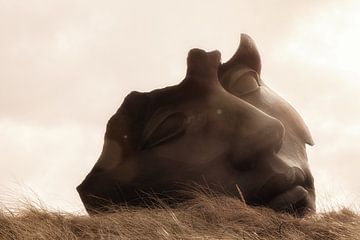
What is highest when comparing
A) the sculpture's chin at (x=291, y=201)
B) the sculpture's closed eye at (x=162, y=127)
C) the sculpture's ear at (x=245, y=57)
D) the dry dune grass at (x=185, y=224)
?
the sculpture's ear at (x=245, y=57)

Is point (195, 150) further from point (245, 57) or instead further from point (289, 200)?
point (245, 57)

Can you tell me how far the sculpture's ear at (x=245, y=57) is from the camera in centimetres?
558

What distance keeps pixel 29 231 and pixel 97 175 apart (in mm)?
964

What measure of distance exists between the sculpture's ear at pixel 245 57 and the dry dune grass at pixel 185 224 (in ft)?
4.58

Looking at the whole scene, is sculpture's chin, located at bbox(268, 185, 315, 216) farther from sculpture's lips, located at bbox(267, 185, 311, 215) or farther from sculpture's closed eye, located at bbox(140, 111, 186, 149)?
sculpture's closed eye, located at bbox(140, 111, 186, 149)

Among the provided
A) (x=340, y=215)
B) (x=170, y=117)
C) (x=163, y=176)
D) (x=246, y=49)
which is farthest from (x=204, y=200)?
(x=246, y=49)

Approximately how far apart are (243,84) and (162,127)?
1.00 metres

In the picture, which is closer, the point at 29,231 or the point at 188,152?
the point at 29,231

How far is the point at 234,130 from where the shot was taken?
16.0ft

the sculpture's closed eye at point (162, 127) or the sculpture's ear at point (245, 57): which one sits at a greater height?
the sculpture's ear at point (245, 57)

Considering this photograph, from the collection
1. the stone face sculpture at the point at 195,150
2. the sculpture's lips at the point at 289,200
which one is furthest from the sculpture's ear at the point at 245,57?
the sculpture's lips at the point at 289,200

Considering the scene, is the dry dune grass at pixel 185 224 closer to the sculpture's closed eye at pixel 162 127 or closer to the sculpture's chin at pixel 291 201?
the sculpture's chin at pixel 291 201

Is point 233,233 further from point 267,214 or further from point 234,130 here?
point 234,130

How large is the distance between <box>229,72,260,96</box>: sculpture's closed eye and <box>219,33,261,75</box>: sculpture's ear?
119 millimetres
